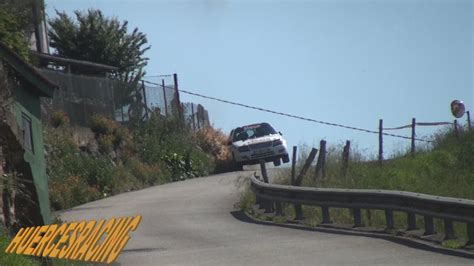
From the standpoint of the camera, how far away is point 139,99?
44812mm

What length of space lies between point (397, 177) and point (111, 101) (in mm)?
18936

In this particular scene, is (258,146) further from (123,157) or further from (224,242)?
(224,242)

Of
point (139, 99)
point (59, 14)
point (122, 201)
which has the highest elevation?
point (59, 14)

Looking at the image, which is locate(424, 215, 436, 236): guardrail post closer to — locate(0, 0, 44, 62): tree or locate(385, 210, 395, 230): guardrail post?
locate(385, 210, 395, 230): guardrail post

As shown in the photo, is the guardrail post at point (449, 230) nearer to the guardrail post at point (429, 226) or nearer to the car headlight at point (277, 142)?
the guardrail post at point (429, 226)

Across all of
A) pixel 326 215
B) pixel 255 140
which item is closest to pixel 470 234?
pixel 326 215

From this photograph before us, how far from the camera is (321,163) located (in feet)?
84.1

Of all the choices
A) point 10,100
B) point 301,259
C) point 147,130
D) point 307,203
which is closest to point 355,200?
point 307,203

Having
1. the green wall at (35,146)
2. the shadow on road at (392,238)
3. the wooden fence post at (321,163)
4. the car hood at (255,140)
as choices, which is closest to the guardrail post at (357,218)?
the shadow on road at (392,238)

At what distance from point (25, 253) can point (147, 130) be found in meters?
29.7

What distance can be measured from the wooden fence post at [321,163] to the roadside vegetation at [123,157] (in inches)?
340

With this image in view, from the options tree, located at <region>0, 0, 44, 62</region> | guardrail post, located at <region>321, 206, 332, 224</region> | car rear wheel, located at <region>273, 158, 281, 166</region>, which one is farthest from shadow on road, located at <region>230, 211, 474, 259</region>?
car rear wheel, located at <region>273, 158, 281, 166</region>

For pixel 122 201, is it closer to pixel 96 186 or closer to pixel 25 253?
pixel 96 186

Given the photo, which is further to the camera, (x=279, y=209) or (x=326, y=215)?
(x=279, y=209)
